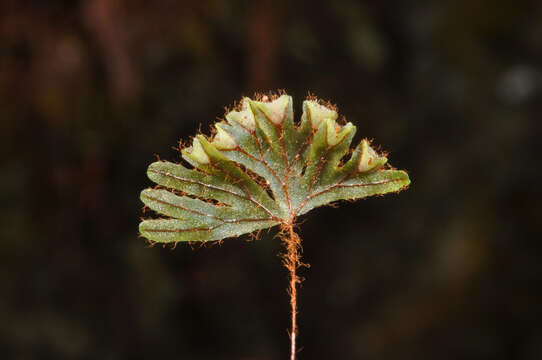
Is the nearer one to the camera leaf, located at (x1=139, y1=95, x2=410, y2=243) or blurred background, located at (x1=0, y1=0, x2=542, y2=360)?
leaf, located at (x1=139, y1=95, x2=410, y2=243)

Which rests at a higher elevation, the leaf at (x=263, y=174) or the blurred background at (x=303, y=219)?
the blurred background at (x=303, y=219)

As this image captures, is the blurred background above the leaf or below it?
above
